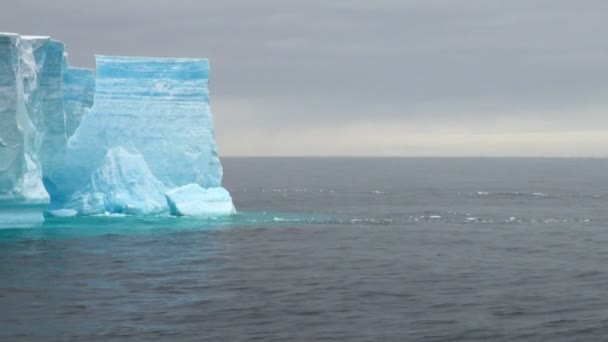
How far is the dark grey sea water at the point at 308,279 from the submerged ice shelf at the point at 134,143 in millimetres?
1200

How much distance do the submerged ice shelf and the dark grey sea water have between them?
120 cm

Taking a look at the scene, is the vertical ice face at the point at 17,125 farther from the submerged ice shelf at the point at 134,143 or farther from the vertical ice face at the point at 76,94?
the vertical ice face at the point at 76,94

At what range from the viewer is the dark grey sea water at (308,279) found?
18.8m

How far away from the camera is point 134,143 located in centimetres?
3925

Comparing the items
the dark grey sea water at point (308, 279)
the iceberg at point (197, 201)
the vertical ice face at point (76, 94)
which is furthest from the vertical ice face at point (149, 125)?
the vertical ice face at point (76, 94)

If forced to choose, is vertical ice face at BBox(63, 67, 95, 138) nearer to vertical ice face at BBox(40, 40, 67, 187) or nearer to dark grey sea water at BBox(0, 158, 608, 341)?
vertical ice face at BBox(40, 40, 67, 187)

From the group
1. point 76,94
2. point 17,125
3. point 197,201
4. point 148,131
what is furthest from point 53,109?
point 197,201

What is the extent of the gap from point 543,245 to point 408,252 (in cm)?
489

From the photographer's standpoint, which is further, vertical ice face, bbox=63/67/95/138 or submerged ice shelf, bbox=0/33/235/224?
vertical ice face, bbox=63/67/95/138

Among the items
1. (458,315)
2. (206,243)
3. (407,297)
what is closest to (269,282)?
(407,297)

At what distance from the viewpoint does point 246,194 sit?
60.9 meters

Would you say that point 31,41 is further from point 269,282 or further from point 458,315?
point 458,315

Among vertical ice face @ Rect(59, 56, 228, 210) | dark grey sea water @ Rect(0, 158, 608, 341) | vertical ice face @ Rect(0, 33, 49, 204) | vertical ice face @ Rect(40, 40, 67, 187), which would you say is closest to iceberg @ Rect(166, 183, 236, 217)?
vertical ice face @ Rect(59, 56, 228, 210)

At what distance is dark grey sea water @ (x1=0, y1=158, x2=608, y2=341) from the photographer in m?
18.8
